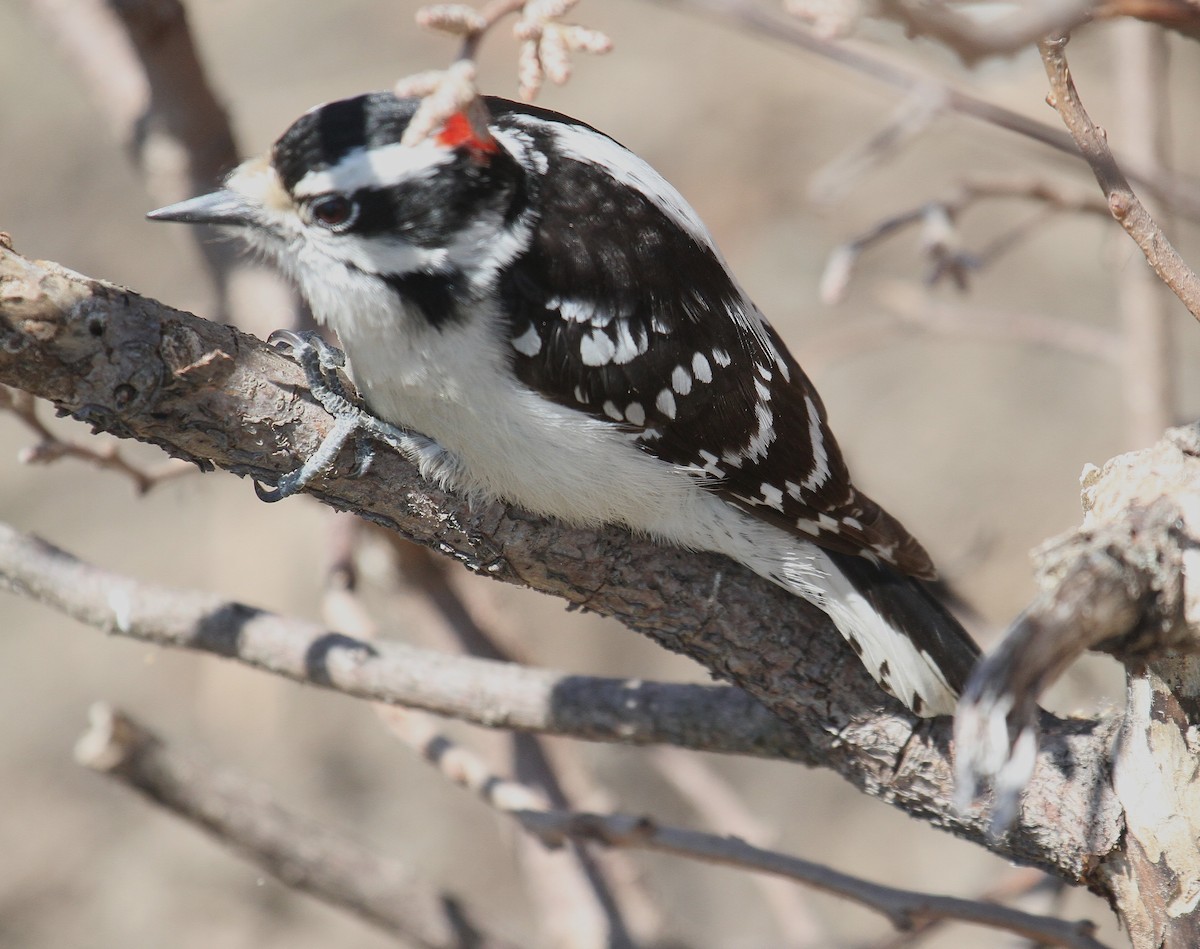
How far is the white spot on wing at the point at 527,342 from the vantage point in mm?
1870

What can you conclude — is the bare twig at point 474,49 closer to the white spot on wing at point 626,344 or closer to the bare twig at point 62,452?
the white spot on wing at point 626,344

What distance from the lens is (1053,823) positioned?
5.52 ft

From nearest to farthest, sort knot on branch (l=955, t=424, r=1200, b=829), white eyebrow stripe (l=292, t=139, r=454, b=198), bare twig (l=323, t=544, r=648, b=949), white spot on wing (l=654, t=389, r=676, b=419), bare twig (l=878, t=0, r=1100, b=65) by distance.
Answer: bare twig (l=878, t=0, r=1100, b=65), knot on branch (l=955, t=424, r=1200, b=829), white eyebrow stripe (l=292, t=139, r=454, b=198), white spot on wing (l=654, t=389, r=676, b=419), bare twig (l=323, t=544, r=648, b=949)

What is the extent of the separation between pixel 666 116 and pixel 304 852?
16.8 ft

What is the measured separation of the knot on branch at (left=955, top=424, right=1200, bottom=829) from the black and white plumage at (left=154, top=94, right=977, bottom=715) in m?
0.60

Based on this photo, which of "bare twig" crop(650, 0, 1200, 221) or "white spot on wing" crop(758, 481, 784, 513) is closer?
"bare twig" crop(650, 0, 1200, 221)

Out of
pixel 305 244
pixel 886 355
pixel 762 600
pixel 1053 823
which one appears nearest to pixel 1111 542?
pixel 1053 823

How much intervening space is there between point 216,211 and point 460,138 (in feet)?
1.41

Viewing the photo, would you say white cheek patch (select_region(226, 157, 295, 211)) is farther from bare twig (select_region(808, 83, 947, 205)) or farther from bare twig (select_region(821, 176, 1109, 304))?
bare twig (select_region(821, 176, 1109, 304))

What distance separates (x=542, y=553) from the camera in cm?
182

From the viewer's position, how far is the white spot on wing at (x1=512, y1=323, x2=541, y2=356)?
6.14 ft


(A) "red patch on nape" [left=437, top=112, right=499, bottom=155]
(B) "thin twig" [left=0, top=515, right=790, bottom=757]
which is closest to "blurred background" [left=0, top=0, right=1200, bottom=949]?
(B) "thin twig" [left=0, top=515, right=790, bottom=757]

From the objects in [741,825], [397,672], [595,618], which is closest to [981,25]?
[397,672]

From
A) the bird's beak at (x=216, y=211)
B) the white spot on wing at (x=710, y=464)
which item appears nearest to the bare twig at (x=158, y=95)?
the bird's beak at (x=216, y=211)
